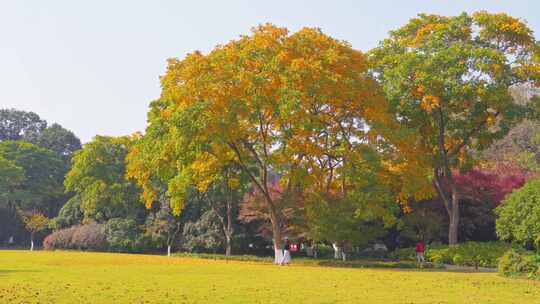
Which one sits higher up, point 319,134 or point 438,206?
point 319,134

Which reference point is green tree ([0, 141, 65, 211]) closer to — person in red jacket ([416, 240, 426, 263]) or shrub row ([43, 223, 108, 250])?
shrub row ([43, 223, 108, 250])

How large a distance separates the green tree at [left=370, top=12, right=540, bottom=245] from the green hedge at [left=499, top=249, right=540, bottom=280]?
1121 cm

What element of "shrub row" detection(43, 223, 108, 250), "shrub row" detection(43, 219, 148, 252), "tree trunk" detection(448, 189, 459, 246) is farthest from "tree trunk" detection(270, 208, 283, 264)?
"shrub row" detection(43, 223, 108, 250)

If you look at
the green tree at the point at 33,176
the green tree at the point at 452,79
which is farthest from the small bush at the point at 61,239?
the green tree at the point at 452,79

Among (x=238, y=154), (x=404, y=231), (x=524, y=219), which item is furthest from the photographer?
(x=404, y=231)

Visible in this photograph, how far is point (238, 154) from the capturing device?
121 feet

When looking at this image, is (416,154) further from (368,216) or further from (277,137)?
(277,137)

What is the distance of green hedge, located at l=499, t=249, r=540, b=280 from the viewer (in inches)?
1015

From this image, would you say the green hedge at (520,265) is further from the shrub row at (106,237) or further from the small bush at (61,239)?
the small bush at (61,239)

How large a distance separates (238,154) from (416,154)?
10.2 meters

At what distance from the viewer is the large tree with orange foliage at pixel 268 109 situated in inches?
1309

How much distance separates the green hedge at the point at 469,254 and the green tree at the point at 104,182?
28.9 metres

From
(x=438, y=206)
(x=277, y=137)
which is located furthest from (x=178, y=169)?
(x=438, y=206)

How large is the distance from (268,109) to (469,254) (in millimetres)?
13579
